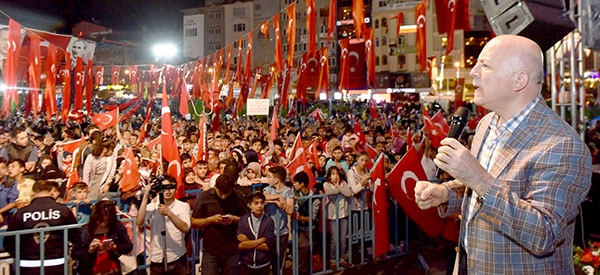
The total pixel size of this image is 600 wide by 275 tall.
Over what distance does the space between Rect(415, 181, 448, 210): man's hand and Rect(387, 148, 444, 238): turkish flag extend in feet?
13.5

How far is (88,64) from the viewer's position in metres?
25.3

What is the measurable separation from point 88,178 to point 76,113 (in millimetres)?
11210

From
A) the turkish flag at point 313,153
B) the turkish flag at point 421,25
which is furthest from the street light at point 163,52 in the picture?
the turkish flag at point 313,153

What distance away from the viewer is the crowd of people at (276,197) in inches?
85.1

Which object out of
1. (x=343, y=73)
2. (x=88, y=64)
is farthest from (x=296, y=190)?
(x=88, y=64)

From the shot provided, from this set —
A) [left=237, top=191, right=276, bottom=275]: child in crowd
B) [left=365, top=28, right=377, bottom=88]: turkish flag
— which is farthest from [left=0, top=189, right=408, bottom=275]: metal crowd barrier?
[left=365, top=28, right=377, bottom=88]: turkish flag

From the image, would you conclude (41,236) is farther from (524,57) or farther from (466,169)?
(524,57)

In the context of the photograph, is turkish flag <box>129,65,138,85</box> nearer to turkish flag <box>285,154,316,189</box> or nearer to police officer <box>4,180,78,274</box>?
turkish flag <box>285,154,316,189</box>

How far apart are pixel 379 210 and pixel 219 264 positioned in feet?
8.00

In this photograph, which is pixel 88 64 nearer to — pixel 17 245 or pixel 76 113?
pixel 76 113

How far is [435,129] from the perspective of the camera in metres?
10.9

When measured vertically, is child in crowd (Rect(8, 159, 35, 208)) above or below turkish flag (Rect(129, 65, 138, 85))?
below

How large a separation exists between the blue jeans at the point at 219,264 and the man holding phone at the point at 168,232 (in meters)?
0.34

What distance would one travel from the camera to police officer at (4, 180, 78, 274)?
5.41m
